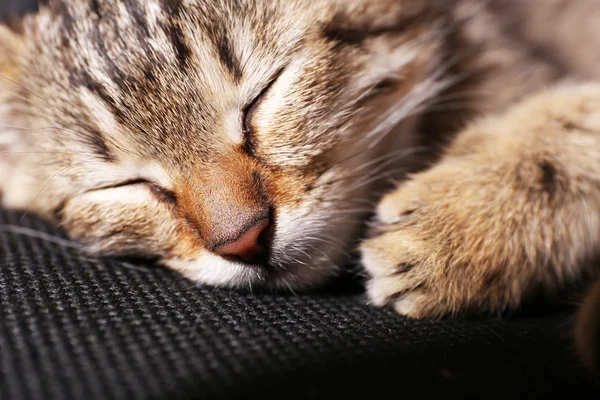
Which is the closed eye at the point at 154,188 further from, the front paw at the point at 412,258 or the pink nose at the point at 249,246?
the front paw at the point at 412,258

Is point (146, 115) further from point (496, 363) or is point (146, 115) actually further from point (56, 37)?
point (496, 363)

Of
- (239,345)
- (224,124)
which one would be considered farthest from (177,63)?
(239,345)

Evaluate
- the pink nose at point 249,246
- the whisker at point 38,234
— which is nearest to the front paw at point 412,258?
the pink nose at point 249,246

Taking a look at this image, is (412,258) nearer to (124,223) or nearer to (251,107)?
(251,107)

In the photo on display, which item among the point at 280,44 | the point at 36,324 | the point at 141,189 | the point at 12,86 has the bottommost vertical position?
the point at 36,324

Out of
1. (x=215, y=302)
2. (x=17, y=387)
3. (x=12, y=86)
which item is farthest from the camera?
(x=12, y=86)

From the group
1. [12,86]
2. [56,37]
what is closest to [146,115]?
[56,37]
